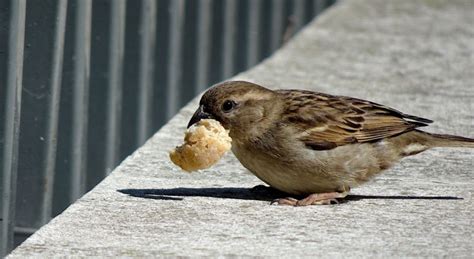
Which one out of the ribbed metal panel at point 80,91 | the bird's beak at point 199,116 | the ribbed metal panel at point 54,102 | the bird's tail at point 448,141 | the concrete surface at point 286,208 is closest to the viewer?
the concrete surface at point 286,208

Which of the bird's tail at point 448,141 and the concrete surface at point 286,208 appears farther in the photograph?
the bird's tail at point 448,141

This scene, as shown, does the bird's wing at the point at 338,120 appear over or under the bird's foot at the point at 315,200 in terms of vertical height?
over

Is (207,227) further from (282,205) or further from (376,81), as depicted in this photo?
(376,81)

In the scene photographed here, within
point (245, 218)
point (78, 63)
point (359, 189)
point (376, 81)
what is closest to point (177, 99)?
point (376, 81)

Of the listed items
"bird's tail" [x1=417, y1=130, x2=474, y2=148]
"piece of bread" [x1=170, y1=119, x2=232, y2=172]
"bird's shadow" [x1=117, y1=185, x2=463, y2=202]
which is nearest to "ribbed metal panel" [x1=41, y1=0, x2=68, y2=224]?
"bird's shadow" [x1=117, y1=185, x2=463, y2=202]

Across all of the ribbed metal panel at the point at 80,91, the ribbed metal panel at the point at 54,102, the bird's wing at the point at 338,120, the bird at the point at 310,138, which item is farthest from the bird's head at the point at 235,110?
the ribbed metal panel at the point at 80,91

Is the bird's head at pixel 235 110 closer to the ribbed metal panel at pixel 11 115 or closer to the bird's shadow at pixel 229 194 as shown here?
the bird's shadow at pixel 229 194

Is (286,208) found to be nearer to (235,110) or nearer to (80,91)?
(235,110)
